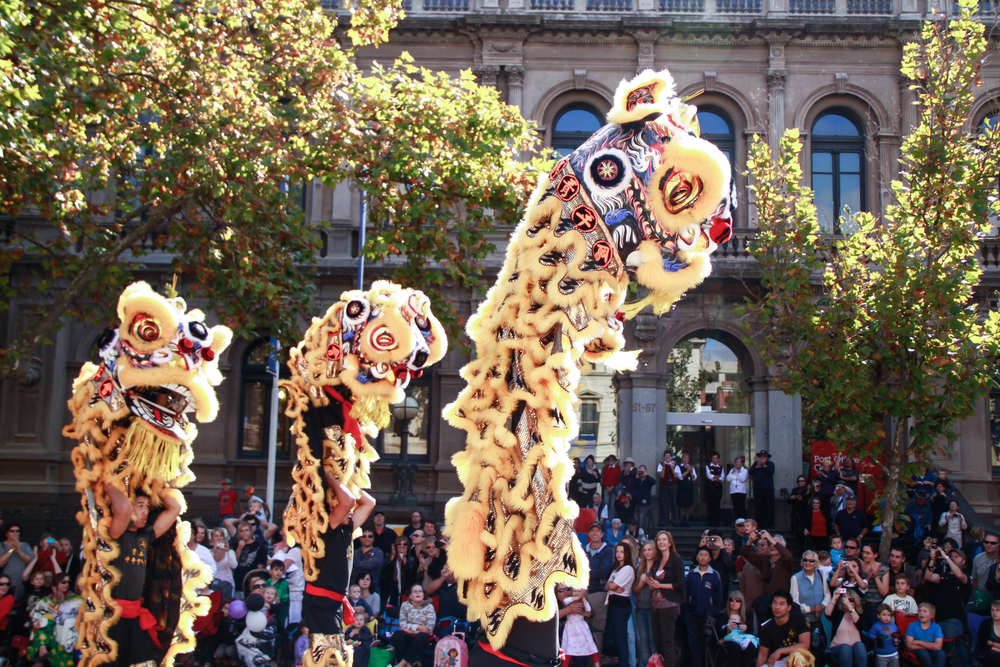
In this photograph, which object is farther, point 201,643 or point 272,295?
point 272,295

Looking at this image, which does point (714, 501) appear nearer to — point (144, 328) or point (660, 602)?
point (660, 602)

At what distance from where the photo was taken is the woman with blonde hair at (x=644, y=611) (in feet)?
33.3

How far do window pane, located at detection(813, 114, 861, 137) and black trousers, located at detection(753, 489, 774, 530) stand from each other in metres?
8.79

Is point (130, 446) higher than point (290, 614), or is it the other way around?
point (130, 446)

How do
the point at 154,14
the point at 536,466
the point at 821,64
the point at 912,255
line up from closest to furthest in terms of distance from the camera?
1. the point at 536,466
2. the point at 154,14
3. the point at 912,255
4. the point at 821,64

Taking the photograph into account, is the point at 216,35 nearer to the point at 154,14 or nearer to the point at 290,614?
the point at 154,14

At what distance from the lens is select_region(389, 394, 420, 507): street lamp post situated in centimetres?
1702

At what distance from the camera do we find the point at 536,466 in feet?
9.68

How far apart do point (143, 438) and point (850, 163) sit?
1884cm

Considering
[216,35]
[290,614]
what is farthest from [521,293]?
[216,35]

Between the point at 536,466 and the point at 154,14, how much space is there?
9.41 metres

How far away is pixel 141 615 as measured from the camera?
16.8 feet

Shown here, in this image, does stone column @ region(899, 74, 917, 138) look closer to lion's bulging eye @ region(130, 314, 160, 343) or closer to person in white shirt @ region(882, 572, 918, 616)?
person in white shirt @ region(882, 572, 918, 616)

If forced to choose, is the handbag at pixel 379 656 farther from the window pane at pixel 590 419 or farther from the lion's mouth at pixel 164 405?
the window pane at pixel 590 419
